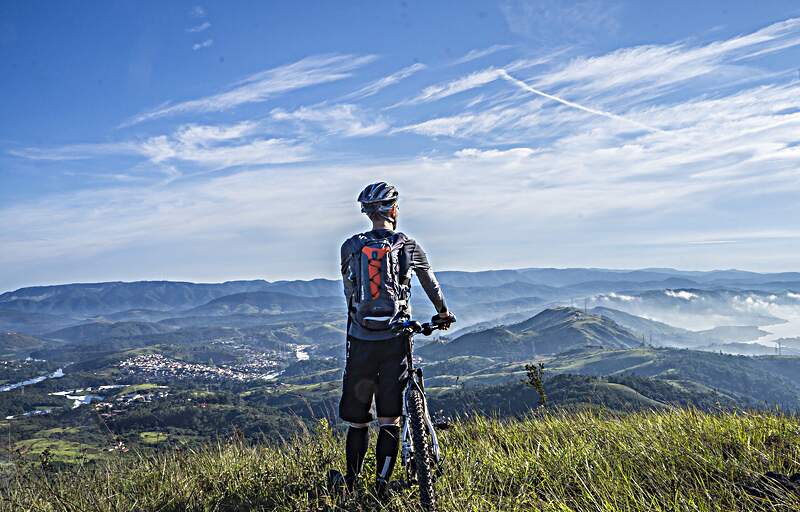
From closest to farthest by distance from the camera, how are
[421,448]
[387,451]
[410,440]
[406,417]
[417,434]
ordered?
[421,448], [417,434], [410,440], [406,417], [387,451]

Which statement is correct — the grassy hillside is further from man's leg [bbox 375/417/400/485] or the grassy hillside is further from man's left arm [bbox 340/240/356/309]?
man's left arm [bbox 340/240/356/309]

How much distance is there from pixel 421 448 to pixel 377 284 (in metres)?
1.68

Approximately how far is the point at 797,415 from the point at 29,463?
10.00 metres

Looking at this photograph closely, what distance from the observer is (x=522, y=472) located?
16.8 ft

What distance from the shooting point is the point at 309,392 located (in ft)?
645

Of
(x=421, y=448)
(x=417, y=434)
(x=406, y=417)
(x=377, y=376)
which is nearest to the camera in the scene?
(x=421, y=448)

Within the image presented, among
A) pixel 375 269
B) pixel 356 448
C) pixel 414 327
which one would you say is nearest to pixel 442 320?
pixel 414 327

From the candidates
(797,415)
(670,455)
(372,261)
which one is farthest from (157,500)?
(797,415)

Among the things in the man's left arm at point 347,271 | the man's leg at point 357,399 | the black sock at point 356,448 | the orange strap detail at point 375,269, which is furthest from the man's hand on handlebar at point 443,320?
the black sock at point 356,448

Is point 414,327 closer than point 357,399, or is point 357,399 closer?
point 414,327

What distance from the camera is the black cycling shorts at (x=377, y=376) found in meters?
5.44

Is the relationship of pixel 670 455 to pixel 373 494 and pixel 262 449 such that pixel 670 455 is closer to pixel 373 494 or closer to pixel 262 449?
pixel 373 494

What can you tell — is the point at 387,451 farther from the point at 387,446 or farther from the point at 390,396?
the point at 390,396

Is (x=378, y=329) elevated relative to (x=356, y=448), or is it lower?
elevated
